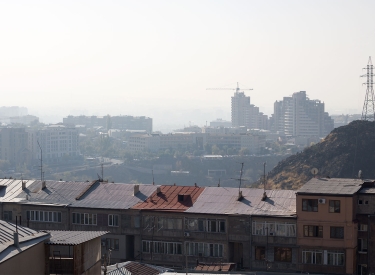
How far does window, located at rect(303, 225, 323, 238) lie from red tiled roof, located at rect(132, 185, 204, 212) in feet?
14.2

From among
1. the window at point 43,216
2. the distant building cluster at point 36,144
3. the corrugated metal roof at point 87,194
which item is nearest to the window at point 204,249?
the corrugated metal roof at point 87,194

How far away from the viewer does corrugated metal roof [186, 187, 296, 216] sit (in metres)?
25.5

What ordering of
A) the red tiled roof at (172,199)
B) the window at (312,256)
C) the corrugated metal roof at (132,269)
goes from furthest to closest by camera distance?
the red tiled roof at (172,199), the window at (312,256), the corrugated metal roof at (132,269)

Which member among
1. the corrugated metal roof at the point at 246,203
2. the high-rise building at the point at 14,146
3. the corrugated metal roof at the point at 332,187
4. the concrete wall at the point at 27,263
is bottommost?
the high-rise building at the point at 14,146

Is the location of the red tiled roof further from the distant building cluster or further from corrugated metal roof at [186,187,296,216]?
the distant building cluster

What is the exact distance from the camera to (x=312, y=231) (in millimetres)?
24219

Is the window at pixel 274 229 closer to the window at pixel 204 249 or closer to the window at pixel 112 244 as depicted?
the window at pixel 204 249

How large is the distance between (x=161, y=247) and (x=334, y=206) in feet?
19.5

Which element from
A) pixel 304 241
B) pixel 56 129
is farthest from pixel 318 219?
pixel 56 129

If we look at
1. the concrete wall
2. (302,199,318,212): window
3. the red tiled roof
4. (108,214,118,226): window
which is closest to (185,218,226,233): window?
the red tiled roof

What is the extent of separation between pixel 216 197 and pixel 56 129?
17010cm

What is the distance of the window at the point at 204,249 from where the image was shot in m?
25.4

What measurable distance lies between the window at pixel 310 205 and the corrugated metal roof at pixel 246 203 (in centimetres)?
57

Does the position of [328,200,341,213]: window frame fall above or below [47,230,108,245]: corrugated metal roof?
below
